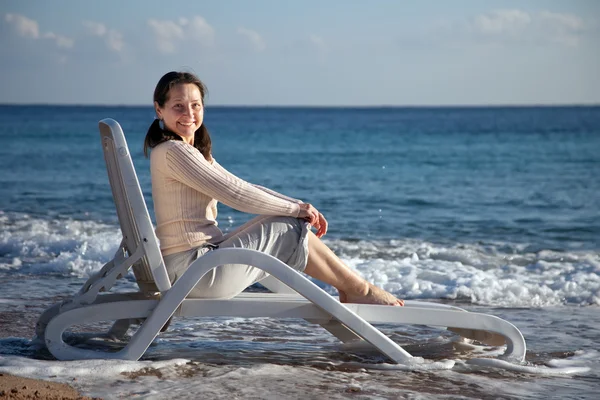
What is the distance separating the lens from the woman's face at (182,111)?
4.82m

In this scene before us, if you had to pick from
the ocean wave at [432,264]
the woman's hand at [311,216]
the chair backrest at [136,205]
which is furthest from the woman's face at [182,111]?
the ocean wave at [432,264]

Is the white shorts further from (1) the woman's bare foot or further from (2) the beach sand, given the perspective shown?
(2) the beach sand

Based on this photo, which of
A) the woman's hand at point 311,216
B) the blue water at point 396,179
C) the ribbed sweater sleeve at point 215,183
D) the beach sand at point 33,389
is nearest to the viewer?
the beach sand at point 33,389

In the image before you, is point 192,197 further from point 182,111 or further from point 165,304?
point 165,304

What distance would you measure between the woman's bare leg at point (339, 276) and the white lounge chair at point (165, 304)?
129 mm

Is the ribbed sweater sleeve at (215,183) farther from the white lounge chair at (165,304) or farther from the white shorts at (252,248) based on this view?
the white lounge chair at (165,304)

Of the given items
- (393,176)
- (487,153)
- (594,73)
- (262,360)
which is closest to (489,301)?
(262,360)

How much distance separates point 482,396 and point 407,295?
11.1 feet

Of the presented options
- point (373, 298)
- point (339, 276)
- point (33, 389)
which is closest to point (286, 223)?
point (339, 276)

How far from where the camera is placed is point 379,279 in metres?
8.34

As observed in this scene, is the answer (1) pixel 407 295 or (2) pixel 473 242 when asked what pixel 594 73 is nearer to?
(2) pixel 473 242

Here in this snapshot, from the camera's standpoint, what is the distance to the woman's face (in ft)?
15.8

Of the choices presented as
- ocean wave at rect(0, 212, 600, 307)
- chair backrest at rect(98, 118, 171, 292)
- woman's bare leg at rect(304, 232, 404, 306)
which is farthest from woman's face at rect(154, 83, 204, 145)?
ocean wave at rect(0, 212, 600, 307)

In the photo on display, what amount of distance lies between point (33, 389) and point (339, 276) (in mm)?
1663
